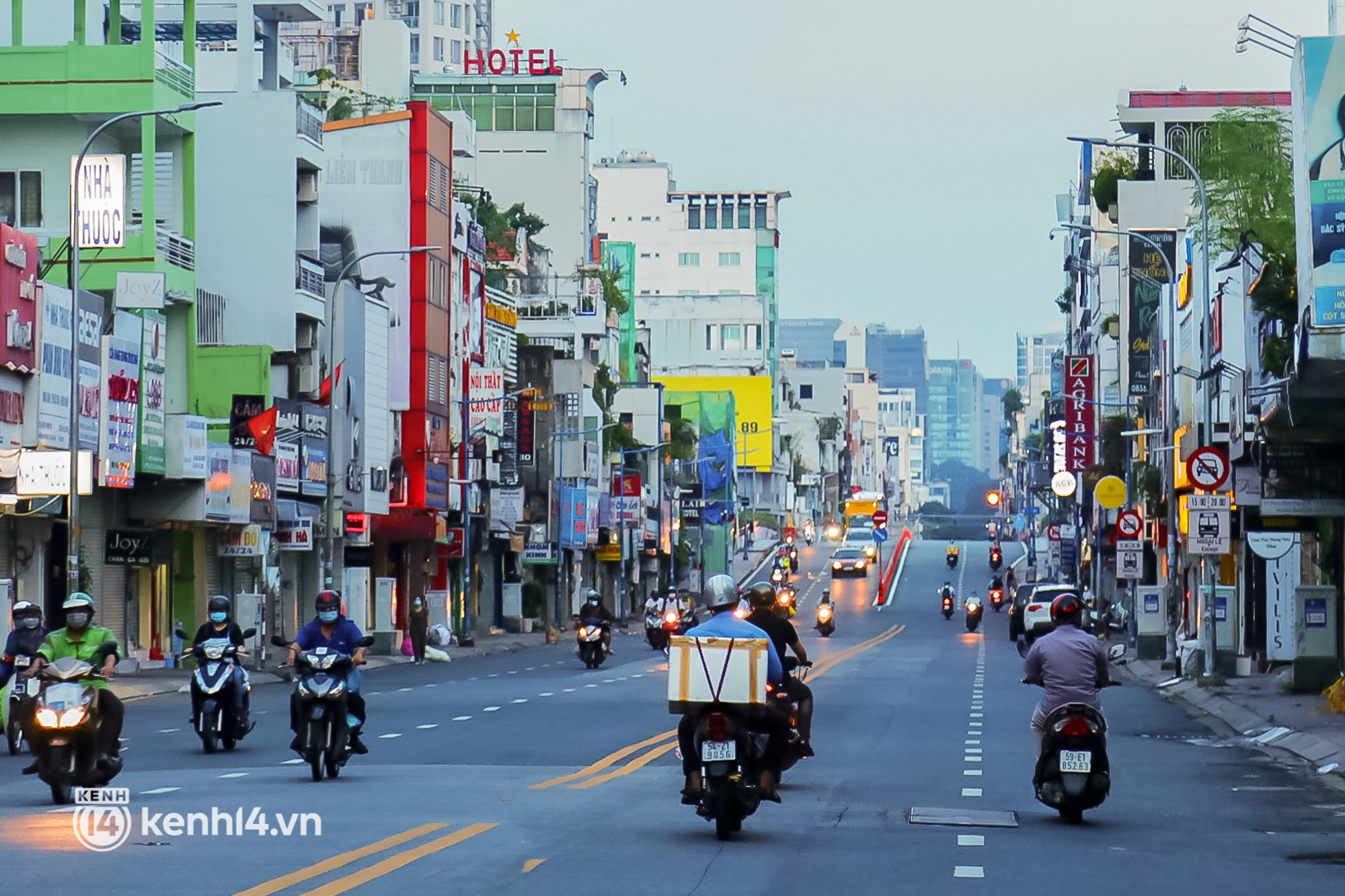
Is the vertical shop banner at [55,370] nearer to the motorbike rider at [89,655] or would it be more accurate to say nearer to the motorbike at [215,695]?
the motorbike at [215,695]

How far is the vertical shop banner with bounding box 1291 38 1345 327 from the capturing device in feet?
85.6

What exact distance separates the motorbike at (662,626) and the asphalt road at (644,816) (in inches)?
1157

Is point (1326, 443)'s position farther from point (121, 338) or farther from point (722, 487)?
point (722, 487)

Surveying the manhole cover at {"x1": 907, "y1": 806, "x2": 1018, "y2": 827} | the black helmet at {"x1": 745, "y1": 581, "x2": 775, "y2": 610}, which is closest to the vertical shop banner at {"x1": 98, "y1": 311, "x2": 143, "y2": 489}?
the black helmet at {"x1": 745, "y1": 581, "x2": 775, "y2": 610}

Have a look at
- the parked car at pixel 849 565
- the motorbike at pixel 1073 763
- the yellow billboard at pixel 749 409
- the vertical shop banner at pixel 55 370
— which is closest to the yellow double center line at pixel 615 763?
the motorbike at pixel 1073 763

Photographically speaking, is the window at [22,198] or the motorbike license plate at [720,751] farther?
the window at [22,198]

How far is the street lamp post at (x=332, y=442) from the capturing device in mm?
53219

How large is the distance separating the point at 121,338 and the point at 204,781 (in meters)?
28.6

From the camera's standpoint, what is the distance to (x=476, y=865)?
43.1 feet

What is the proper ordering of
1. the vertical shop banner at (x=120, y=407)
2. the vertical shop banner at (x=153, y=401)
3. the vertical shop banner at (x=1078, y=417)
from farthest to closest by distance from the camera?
the vertical shop banner at (x=1078, y=417), the vertical shop banner at (x=153, y=401), the vertical shop banner at (x=120, y=407)

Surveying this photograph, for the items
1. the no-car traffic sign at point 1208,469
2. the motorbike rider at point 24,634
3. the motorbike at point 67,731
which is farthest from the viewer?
the no-car traffic sign at point 1208,469

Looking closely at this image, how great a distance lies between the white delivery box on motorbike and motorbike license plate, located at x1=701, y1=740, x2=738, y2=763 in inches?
13.2

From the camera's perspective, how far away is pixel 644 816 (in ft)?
54.5

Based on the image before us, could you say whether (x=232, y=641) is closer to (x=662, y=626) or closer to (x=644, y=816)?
(x=644, y=816)
